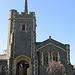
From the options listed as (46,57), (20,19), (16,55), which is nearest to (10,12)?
(20,19)

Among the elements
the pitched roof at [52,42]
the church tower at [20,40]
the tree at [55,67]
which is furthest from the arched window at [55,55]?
the church tower at [20,40]

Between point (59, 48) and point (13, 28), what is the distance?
354 inches

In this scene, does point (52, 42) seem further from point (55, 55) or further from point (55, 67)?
point (55, 67)

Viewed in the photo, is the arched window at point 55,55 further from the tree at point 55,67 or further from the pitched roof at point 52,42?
the pitched roof at point 52,42

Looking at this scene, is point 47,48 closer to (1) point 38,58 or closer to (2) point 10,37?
(1) point 38,58

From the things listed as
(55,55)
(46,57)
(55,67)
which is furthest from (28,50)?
(55,67)

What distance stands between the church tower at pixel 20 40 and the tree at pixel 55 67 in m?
3.03

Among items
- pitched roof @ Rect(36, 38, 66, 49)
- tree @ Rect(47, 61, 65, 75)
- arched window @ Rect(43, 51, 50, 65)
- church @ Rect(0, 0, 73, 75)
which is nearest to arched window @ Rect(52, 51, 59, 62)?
church @ Rect(0, 0, 73, 75)

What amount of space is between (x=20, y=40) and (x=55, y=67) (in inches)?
299

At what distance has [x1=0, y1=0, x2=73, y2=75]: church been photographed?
26.1 meters

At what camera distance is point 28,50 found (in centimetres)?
2645

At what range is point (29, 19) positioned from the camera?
92.2 ft

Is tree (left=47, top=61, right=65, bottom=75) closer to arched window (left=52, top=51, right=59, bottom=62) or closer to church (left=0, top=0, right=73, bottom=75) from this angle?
church (left=0, top=0, right=73, bottom=75)

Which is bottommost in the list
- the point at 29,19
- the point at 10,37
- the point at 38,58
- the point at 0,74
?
the point at 0,74
